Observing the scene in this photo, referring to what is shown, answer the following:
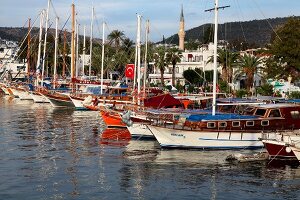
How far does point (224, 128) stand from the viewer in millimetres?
40781

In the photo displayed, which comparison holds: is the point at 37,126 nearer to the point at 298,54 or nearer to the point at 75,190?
the point at 75,190

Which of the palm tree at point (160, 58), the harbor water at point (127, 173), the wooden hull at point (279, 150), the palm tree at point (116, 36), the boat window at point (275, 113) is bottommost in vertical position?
the harbor water at point (127, 173)

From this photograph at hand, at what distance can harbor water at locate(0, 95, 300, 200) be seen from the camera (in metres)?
29.0

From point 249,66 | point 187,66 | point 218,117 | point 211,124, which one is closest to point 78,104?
point 249,66

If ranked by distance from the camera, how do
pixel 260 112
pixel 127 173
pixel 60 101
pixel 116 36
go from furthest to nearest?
pixel 116 36
pixel 60 101
pixel 260 112
pixel 127 173

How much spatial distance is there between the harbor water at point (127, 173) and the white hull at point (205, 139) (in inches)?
28.0

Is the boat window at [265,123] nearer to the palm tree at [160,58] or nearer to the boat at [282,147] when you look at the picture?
the boat at [282,147]

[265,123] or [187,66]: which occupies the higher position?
[187,66]

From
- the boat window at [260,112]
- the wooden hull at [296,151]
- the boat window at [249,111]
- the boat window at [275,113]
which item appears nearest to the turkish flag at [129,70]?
the boat window at [249,111]

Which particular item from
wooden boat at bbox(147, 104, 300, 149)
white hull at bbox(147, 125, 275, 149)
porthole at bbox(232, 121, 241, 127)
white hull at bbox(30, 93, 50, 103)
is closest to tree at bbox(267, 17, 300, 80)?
wooden boat at bbox(147, 104, 300, 149)

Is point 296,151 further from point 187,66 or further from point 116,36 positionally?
point 116,36

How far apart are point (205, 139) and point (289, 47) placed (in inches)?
1597

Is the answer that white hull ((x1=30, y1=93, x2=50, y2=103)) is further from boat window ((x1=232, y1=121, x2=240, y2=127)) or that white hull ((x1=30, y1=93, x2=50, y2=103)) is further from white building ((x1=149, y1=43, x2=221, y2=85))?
boat window ((x1=232, y1=121, x2=240, y2=127))

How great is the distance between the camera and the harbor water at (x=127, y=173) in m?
29.0
